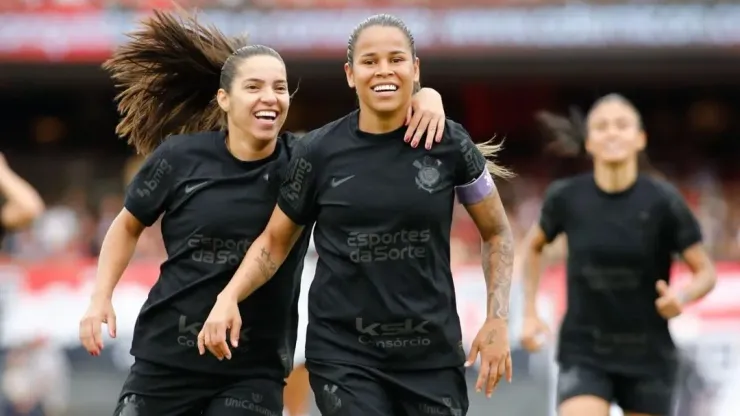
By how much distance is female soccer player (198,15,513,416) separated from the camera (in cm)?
518

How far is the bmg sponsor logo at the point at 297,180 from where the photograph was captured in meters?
5.31

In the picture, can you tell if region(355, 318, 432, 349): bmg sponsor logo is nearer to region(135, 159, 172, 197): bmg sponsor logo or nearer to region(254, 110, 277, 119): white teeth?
region(254, 110, 277, 119): white teeth

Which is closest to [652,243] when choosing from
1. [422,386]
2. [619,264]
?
[619,264]

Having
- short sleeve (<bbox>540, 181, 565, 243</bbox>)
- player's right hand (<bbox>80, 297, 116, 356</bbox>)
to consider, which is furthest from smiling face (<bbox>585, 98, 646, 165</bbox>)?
player's right hand (<bbox>80, 297, 116, 356</bbox>)

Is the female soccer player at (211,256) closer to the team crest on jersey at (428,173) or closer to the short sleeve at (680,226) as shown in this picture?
the team crest on jersey at (428,173)

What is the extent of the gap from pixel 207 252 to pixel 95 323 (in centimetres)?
56

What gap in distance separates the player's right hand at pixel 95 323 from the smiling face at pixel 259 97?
0.95 m

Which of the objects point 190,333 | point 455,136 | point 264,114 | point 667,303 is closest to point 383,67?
point 455,136

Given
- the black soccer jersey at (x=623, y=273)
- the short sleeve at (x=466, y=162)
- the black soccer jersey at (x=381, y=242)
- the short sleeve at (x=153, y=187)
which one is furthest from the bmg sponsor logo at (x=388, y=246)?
the black soccer jersey at (x=623, y=273)

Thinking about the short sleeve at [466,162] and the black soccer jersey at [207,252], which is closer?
the short sleeve at [466,162]

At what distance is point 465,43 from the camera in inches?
661

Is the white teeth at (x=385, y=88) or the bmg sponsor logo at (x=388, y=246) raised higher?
the white teeth at (x=385, y=88)

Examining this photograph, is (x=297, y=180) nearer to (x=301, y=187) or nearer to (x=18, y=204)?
(x=301, y=187)

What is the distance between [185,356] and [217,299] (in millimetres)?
407
